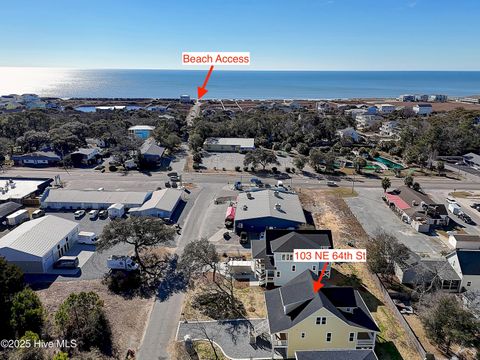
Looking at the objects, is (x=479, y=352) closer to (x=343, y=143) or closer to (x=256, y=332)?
(x=256, y=332)

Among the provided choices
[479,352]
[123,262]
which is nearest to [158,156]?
[123,262]

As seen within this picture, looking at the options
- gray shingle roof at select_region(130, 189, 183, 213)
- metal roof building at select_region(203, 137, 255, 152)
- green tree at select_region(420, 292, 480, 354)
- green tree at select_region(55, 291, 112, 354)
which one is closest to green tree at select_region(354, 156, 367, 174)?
metal roof building at select_region(203, 137, 255, 152)

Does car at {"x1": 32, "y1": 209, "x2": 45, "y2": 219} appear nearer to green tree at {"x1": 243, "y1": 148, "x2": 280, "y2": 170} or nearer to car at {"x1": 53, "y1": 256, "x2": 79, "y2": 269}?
car at {"x1": 53, "y1": 256, "x2": 79, "y2": 269}

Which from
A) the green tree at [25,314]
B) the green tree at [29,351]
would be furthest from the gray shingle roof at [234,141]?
the green tree at [29,351]

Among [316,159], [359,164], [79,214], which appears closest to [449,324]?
[79,214]

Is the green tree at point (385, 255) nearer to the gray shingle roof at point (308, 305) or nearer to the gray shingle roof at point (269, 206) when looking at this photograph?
the gray shingle roof at point (308, 305)
